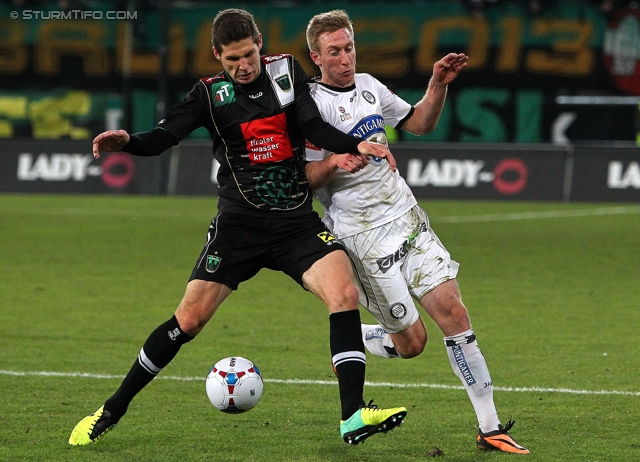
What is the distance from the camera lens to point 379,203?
6062 mm

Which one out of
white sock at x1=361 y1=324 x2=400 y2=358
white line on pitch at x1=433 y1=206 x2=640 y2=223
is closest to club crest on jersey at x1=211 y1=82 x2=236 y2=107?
white sock at x1=361 y1=324 x2=400 y2=358

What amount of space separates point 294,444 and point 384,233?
1.21 meters

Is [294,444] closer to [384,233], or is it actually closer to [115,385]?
[384,233]

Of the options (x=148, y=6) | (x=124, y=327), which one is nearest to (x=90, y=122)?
(x=148, y=6)

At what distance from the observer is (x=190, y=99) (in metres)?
5.80

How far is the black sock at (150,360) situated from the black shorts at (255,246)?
300 mm

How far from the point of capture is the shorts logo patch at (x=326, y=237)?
569 centimetres

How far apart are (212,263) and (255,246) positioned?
0.23m

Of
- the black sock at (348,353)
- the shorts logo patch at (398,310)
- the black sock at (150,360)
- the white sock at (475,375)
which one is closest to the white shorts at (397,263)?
the shorts logo patch at (398,310)

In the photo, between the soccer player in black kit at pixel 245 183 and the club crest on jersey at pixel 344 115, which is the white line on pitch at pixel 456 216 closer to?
the club crest on jersey at pixel 344 115

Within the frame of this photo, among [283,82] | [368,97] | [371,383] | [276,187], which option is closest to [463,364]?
[276,187]

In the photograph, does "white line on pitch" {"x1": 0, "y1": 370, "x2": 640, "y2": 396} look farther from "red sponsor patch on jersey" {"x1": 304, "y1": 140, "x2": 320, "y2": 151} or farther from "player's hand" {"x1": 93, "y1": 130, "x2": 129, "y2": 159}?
"player's hand" {"x1": 93, "y1": 130, "x2": 129, "y2": 159}

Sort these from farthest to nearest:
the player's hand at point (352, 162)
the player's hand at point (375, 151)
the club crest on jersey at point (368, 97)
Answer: the club crest on jersey at point (368, 97)
the player's hand at point (352, 162)
the player's hand at point (375, 151)

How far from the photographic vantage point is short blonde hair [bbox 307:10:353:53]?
5.91 metres
